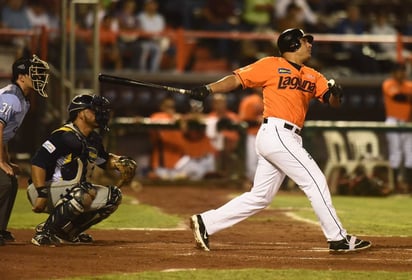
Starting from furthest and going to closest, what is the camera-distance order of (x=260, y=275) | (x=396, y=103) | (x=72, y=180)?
(x=396, y=103) < (x=72, y=180) < (x=260, y=275)

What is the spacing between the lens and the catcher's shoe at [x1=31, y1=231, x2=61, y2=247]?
8414 millimetres

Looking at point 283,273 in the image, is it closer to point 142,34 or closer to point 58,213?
point 58,213

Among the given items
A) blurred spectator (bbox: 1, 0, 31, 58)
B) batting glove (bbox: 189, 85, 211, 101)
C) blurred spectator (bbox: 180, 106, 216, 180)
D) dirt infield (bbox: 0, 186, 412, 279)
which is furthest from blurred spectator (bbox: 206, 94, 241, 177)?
batting glove (bbox: 189, 85, 211, 101)

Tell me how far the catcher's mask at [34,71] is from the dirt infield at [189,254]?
1.34m

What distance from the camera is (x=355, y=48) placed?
1977cm

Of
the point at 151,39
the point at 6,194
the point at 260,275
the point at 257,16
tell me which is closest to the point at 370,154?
the point at 151,39

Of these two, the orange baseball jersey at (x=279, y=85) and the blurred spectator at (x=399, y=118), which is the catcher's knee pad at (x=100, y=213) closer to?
the orange baseball jersey at (x=279, y=85)

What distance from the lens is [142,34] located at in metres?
17.7

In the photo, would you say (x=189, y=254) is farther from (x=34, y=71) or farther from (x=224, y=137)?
(x=224, y=137)

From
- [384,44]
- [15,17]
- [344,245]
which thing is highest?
[15,17]

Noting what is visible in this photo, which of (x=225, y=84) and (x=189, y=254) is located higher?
(x=225, y=84)

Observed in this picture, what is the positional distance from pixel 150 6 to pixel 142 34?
4.29 ft

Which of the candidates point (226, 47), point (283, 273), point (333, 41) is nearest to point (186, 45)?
point (226, 47)

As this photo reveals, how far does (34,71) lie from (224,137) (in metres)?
7.99
